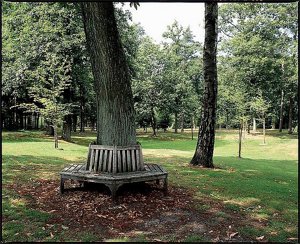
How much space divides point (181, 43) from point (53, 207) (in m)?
44.7

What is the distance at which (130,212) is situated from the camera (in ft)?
18.2

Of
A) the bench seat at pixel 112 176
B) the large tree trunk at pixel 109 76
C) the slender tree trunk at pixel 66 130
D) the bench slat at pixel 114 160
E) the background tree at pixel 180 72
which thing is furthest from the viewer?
the background tree at pixel 180 72

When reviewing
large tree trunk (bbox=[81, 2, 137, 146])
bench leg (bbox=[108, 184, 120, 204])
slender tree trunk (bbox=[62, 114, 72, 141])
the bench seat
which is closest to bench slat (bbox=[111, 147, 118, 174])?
the bench seat

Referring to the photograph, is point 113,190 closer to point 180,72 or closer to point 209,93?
point 209,93

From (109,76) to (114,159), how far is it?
5.35 feet

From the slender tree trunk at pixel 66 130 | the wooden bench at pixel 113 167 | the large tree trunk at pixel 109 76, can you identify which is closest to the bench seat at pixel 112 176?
the wooden bench at pixel 113 167

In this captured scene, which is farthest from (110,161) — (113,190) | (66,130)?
(66,130)

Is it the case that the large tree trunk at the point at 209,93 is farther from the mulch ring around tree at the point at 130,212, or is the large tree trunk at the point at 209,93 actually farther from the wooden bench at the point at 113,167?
the wooden bench at the point at 113,167

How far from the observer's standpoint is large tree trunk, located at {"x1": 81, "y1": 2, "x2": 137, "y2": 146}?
240 inches

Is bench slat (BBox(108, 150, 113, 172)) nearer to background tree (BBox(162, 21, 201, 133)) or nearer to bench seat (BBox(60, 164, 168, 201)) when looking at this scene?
bench seat (BBox(60, 164, 168, 201))

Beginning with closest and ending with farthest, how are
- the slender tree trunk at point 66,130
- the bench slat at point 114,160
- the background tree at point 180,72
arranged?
the bench slat at point 114,160 → the slender tree trunk at point 66,130 → the background tree at point 180,72

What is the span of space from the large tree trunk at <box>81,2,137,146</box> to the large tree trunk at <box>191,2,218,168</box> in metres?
4.76

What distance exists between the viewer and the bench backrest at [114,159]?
6.40m

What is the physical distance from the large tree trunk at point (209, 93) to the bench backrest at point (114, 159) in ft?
15.9
